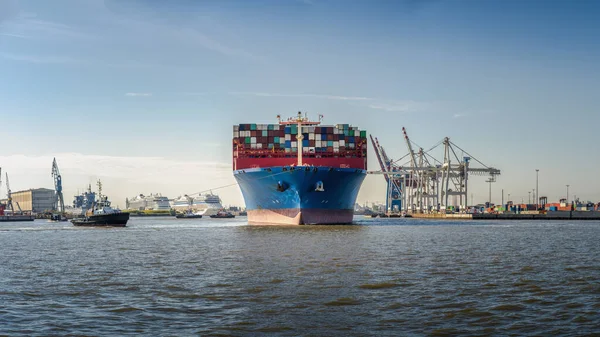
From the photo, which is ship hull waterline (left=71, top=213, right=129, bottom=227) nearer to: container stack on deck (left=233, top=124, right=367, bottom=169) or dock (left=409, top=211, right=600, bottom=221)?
container stack on deck (left=233, top=124, right=367, bottom=169)

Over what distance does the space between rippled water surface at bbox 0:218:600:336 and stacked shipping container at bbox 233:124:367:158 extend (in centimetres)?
4694

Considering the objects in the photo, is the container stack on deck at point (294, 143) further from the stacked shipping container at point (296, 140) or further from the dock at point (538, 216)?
the dock at point (538, 216)

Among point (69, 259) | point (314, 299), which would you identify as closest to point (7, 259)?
point (69, 259)

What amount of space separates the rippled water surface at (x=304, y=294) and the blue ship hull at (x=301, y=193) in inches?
1272

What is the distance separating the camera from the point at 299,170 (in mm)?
67375

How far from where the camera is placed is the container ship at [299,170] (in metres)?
68.6

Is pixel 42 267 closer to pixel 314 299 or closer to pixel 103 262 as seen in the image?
pixel 103 262

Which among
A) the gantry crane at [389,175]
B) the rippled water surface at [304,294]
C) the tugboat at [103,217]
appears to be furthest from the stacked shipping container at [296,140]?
the gantry crane at [389,175]

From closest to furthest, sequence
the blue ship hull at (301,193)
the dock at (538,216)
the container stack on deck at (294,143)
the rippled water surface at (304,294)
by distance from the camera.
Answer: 1. the rippled water surface at (304,294)
2. the blue ship hull at (301,193)
3. the container stack on deck at (294,143)
4. the dock at (538,216)

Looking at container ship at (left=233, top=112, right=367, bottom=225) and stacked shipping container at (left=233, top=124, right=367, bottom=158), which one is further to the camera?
stacked shipping container at (left=233, top=124, right=367, bottom=158)

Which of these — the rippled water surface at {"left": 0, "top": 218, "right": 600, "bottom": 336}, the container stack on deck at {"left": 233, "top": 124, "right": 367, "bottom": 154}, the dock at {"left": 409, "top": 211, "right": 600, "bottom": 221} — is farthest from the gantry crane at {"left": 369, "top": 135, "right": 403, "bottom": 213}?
the rippled water surface at {"left": 0, "top": 218, "right": 600, "bottom": 336}

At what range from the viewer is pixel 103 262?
32.4 metres

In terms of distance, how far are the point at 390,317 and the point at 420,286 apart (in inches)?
229

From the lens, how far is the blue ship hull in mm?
67938
